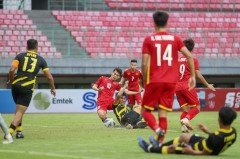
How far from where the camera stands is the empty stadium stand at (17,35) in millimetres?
34513

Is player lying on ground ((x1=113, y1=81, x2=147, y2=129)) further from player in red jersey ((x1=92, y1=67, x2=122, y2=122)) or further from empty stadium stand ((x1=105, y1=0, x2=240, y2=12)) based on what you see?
empty stadium stand ((x1=105, y1=0, x2=240, y2=12))

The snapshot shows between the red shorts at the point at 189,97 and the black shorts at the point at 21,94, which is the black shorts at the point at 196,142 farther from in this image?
the red shorts at the point at 189,97

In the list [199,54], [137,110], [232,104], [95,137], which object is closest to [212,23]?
[199,54]

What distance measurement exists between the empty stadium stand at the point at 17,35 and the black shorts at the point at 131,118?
16.3 meters

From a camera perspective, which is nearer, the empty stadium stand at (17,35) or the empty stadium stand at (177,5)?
the empty stadium stand at (17,35)

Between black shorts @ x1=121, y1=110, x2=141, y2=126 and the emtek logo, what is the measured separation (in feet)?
39.2

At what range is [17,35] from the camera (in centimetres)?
3506

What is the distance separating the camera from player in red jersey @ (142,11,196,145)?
1146 centimetres

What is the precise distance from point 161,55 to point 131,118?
705 centimetres

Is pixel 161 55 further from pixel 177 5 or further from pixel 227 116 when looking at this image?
pixel 177 5

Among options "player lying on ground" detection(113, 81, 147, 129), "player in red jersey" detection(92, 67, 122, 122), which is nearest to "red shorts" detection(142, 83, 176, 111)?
"player lying on ground" detection(113, 81, 147, 129)

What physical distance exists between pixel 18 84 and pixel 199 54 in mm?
22897

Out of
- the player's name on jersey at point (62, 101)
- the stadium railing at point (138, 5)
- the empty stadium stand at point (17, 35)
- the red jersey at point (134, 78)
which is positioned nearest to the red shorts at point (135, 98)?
the red jersey at point (134, 78)

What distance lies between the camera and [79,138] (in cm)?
1467
